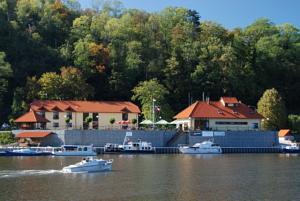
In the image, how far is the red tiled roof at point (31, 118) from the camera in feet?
279

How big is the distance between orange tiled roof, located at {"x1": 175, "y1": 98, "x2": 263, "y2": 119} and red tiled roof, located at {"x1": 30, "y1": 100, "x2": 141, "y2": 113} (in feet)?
30.8

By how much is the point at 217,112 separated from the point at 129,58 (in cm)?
2517

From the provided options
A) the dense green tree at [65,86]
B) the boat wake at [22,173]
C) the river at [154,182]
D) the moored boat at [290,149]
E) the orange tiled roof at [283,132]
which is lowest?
the river at [154,182]

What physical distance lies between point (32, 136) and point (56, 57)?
30716 mm

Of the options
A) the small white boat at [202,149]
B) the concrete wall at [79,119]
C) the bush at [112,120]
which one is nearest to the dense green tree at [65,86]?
the concrete wall at [79,119]

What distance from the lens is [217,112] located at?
300 ft

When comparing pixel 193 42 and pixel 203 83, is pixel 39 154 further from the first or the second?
pixel 193 42

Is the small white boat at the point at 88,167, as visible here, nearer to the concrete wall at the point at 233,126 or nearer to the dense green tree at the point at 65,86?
the concrete wall at the point at 233,126

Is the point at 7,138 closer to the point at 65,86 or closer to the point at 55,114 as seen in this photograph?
the point at 55,114

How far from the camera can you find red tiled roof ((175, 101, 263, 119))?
9029 centimetres

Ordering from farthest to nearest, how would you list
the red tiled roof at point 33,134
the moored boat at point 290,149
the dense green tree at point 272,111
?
the dense green tree at point 272,111 < the moored boat at point 290,149 < the red tiled roof at point 33,134

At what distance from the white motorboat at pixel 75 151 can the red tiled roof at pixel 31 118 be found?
1001cm

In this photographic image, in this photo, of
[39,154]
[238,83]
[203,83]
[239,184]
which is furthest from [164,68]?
[239,184]

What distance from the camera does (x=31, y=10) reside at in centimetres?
11881
